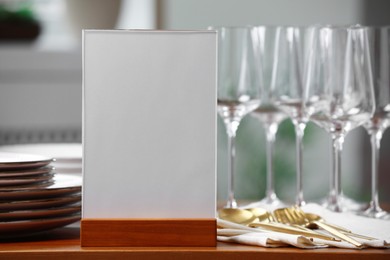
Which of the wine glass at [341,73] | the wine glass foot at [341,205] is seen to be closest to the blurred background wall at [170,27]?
the wine glass foot at [341,205]

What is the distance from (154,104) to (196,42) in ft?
0.25

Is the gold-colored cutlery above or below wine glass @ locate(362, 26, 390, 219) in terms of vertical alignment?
below

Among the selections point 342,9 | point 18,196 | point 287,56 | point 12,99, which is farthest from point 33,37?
point 18,196

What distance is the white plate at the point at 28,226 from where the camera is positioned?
93 cm

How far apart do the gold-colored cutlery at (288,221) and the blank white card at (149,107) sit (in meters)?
0.12

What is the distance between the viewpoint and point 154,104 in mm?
903

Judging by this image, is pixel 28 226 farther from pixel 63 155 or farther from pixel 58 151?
pixel 58 151

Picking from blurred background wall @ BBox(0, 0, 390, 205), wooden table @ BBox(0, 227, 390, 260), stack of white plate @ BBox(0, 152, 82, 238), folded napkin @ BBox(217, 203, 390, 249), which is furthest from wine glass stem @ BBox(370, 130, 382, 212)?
blurred background wall @ BBox(0, 0, 390, 205)

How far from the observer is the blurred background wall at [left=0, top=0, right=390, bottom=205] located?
3.32 metres

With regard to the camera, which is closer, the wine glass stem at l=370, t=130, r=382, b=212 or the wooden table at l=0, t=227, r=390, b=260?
the wooden table at l=0, t=227, r=390, b=260

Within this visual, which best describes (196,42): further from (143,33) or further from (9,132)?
(9,132)

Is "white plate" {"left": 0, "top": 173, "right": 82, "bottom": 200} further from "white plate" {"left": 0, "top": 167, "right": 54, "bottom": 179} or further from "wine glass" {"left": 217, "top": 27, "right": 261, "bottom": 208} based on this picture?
"wine glass" {"left": 217, "top": 27, "right": 261, "bottom": 208}

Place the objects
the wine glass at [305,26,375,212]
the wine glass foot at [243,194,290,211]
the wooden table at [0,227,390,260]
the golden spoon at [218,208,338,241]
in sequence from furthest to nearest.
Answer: the wine glass foot at [243,194,290,211]
the wine glass at [305,26,375,212]
the golden spoon at [218,208,338,241]
the wooden table at [0,227,390,260]

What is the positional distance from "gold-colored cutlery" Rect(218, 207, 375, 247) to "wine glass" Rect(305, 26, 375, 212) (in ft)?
0.46
